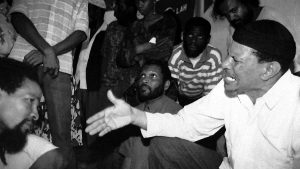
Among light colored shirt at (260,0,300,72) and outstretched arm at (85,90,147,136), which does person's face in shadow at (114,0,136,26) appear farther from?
outstretched arm at (85,90,147,136)

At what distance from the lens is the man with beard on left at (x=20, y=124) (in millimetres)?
2133

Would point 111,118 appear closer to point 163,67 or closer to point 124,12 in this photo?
point 163,67

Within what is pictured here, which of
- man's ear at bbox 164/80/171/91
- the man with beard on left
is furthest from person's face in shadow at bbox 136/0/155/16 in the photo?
the man with beard on left

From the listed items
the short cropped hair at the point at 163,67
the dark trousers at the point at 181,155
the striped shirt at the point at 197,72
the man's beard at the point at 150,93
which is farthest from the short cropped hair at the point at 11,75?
the striped shirt at the point at 197,72

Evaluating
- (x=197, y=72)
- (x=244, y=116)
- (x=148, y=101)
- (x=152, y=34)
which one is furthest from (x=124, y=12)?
(x=244, y=116)

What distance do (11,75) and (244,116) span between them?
149cm

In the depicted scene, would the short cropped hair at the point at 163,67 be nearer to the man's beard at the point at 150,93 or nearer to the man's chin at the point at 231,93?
the man's beard at the point at 150,93

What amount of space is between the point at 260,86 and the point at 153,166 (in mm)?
959

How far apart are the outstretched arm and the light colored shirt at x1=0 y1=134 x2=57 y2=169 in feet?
0.95

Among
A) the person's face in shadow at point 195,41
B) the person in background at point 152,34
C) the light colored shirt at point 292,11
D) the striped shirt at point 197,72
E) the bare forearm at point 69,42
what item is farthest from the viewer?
the person's face in shadow at point 195,41

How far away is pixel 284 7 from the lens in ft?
13.0

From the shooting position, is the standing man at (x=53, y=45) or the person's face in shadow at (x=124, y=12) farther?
the person's face in shadow at (x=124, y=12)

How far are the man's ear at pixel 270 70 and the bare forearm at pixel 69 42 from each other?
1609 mm

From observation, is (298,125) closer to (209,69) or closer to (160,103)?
(160,103)
